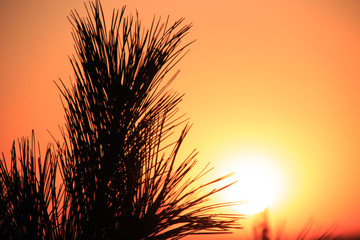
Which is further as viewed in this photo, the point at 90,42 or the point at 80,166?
the point at 90,42

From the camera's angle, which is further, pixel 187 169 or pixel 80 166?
pixel 187 169

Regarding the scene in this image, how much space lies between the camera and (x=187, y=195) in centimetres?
135

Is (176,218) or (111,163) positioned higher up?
(111,163)

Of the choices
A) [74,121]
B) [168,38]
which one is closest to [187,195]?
[74,121]

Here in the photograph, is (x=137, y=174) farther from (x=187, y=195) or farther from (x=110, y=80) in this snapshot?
(x=110, y=80)

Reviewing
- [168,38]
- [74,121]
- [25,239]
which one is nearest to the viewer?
[25,239]

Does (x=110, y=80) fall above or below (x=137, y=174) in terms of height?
above

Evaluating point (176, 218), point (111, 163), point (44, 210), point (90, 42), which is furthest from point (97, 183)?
point (90, 42)

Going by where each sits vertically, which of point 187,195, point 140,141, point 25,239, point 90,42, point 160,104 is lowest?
point 25,239

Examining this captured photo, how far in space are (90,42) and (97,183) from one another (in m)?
0.53

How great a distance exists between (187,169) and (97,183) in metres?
0.35

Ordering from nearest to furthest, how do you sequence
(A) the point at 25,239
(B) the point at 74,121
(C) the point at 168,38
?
(A) the point at 25,239, (B) the point at 74,121, (C) the point at 168,38

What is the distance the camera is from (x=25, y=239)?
1.12 meters

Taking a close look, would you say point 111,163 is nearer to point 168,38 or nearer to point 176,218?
point 176,218
